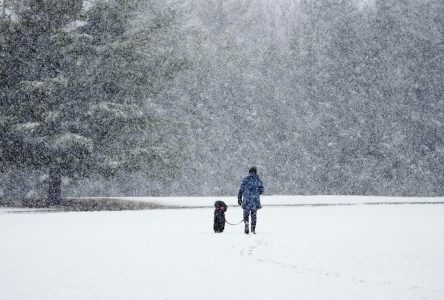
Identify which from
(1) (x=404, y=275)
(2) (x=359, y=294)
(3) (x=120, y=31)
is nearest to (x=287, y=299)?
(2) (x=359, y=294)

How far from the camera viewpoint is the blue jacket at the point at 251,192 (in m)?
19.0

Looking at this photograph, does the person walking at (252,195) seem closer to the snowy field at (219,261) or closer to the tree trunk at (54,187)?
the snowy field at (219,261)

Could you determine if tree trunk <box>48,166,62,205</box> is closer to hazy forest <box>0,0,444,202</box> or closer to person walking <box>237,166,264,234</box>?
hazy forest <box>0,0,444,202</box>

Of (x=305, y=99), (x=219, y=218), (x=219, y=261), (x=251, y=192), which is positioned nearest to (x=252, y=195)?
(x=251, y=192)

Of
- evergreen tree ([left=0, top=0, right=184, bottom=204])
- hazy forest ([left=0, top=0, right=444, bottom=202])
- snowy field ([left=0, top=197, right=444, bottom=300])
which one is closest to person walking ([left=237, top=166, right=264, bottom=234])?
snowy field ([left=0, top=197, right=444, bottom=300])

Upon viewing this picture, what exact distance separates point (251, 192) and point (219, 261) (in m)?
6.36

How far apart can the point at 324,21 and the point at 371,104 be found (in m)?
8.95

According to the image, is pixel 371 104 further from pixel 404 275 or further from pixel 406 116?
pixel 404 275

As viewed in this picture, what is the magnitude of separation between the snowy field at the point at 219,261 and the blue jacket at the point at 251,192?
84 centimetres

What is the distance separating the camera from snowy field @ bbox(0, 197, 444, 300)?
941 cm

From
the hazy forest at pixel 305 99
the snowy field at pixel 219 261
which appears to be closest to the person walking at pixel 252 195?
the snowy field at pixel 219 261

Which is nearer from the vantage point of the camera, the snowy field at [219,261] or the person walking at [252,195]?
the snowy field at [219,261]

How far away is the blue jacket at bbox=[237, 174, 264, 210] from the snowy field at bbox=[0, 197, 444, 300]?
84 centimetres

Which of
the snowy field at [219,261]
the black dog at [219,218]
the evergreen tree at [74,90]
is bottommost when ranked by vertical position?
the snowy field at [219,261]
